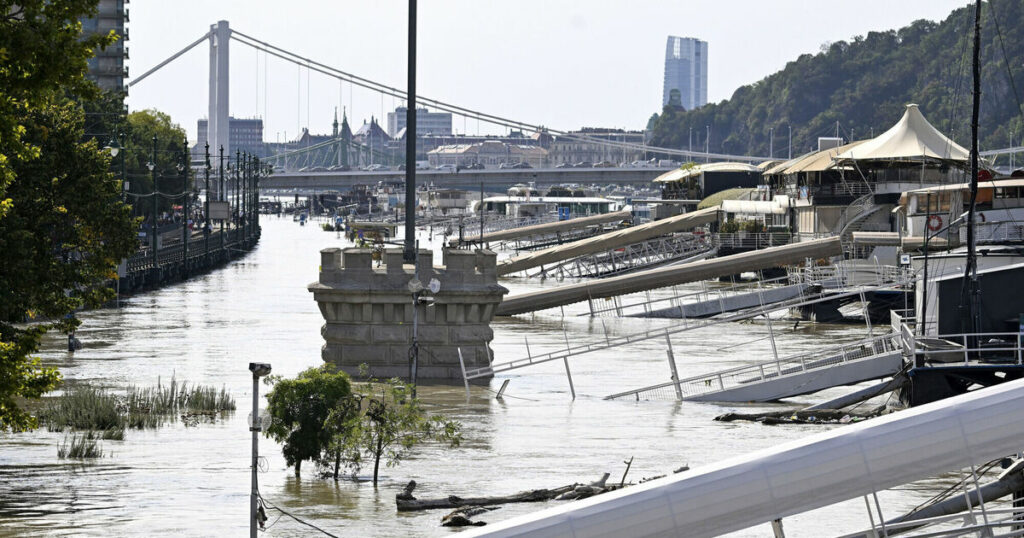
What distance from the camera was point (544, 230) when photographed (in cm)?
12900

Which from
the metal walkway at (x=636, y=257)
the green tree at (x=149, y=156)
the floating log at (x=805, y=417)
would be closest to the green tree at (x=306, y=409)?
the floating log at (x=805, y=417)

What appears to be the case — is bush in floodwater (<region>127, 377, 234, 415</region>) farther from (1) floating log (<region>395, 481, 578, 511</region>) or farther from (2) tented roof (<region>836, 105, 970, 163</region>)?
(2) tented roof (<region>836, 105, 970, 163</region>)

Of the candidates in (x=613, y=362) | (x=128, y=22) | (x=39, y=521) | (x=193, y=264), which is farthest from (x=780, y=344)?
(x=128, y=22)

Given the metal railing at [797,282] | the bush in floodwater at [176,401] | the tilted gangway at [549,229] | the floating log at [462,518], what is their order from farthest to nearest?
the tilted gangway at [549,229] < the metal railing at [797,282] < the bush in floodwater at [176,401] < the floating log at [462,518]

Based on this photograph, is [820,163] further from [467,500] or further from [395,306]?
[467,500]

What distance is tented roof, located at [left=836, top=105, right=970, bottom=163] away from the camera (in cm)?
9250

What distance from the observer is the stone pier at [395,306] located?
40594mm

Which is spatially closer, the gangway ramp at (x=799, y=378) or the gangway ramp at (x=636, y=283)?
the gangway ramp at (x=799, y=378)

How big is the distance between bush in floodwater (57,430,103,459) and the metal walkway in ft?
236

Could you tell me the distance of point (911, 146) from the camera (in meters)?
93.6

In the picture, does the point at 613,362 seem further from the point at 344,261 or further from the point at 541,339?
the point at 344,261

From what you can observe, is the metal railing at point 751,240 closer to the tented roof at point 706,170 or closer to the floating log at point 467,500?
the tented roof at point 706,170

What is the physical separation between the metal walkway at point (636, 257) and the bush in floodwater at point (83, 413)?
67.3 meters

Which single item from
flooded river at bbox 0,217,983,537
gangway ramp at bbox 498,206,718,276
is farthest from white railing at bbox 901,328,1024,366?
gangway ramp at bbox 498,206,718,276
